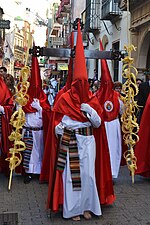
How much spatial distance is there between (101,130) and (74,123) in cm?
45

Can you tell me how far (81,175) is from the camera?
4680mm

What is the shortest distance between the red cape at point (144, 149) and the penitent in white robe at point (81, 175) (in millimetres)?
1999

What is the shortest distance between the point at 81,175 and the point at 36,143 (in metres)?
2.06

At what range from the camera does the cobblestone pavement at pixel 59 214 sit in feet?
15.6

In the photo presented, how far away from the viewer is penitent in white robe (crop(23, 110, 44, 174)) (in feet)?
21.3

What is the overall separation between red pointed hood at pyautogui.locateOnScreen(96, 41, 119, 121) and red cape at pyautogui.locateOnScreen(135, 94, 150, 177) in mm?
531

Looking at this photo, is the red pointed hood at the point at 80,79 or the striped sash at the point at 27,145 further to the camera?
the striped sash at the point at 27,145

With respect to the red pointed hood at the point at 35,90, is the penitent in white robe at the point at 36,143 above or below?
below

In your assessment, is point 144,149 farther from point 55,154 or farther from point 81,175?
point 55,154

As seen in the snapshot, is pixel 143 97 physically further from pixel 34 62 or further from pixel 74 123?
pixel 74 123

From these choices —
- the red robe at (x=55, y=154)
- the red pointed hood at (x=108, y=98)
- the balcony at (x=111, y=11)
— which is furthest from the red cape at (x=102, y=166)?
the balcony at (x=111, y=11)

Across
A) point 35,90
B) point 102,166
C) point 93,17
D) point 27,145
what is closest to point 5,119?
point 27,145

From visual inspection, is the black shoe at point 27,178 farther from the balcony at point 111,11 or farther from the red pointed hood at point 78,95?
the balcony at point 111,11

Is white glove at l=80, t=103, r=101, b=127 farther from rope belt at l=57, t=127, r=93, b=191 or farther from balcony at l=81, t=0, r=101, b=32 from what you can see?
balcony at l=81, t=0, r=101, b=32
